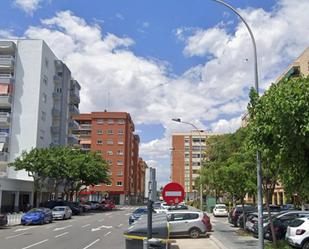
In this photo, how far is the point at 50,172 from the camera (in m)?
58.2

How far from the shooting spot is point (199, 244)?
23.7 m

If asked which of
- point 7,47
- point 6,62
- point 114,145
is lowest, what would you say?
point 114,145

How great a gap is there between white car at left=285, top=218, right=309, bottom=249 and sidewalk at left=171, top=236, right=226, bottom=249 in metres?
3.32

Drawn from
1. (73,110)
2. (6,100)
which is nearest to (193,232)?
(6,100)

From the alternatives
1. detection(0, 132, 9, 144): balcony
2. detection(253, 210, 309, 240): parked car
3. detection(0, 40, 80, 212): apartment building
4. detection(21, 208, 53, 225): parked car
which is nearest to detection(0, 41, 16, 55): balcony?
detection(0, 40, 80, 212): apartment building

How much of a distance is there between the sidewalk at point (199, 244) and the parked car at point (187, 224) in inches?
29.7

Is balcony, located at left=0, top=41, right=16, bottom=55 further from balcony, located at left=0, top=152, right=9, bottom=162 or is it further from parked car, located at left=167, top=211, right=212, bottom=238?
parked car, located at left=167, top=211, right=212, bottom=238

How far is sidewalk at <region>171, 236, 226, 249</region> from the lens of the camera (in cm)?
2213

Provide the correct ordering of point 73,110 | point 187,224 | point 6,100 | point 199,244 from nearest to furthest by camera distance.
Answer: point 199,244 < point 187,224 < point 6,100 < point 73,110

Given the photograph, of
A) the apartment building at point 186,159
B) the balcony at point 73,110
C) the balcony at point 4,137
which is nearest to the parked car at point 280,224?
the balcony at point 4,137

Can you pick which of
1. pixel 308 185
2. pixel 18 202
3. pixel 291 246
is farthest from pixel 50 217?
pixel 308 185

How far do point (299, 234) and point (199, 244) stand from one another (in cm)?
614

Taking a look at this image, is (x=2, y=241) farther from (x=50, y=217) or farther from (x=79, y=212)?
(x=79, y=212)

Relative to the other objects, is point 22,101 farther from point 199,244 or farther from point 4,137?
point 199,244
